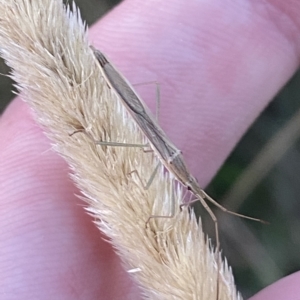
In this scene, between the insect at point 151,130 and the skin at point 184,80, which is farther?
the skin at point 184,80

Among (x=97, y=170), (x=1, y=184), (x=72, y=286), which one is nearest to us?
(x=97, y=170)

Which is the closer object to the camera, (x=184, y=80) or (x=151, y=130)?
(x=151, y=130)

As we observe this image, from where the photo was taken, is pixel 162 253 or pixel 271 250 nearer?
pixel 162 253

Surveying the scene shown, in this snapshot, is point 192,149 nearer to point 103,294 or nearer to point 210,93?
point 210,93

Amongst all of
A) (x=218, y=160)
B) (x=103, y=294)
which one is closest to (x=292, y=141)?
(x=218, y=160)

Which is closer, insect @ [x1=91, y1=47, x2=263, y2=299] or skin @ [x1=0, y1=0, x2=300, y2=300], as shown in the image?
insect @ [x1=91, y1=47, x2=263, y2=299]

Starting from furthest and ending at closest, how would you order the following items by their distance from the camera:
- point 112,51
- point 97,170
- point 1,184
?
point 112,51
point 1,184
point 97,170

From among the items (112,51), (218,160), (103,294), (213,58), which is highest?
(213,58)

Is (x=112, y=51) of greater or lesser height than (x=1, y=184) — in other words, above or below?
above
